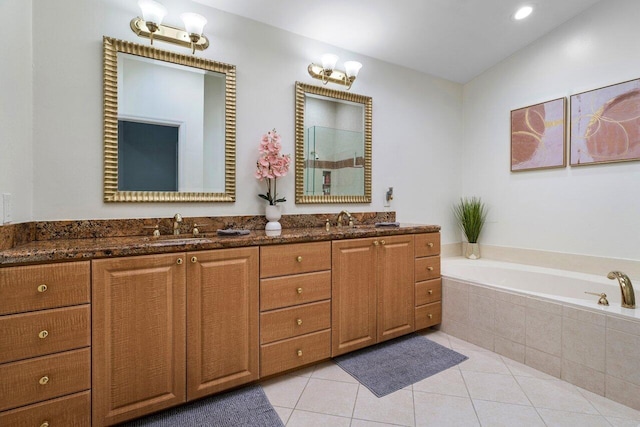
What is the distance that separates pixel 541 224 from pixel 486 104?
1363 millimetres

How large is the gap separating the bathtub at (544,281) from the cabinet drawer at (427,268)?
0.13m

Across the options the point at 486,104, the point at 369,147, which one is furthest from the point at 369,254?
the point at 486,104

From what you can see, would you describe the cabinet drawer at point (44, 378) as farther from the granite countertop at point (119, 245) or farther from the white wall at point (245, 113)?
the white wall at point (245, 113)

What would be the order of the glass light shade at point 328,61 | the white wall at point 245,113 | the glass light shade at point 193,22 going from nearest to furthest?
the white wall at point 245,113 → the glass light shade at point 193,22 → the glass light shade at point 328,61

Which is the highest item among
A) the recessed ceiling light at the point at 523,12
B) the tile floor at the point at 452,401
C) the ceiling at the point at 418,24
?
the recessed ceiling light at the point at 523,12

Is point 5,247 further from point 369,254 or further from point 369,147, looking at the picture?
point 369,147

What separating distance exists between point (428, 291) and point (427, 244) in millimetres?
389

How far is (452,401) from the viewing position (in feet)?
5.49

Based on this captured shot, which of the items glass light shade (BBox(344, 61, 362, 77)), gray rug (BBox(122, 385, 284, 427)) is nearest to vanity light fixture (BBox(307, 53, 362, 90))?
glass light shade (BBox(344, 61, 362, 77))

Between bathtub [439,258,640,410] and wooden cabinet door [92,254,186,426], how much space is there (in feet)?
6.72

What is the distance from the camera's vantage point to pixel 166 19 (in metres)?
1.93

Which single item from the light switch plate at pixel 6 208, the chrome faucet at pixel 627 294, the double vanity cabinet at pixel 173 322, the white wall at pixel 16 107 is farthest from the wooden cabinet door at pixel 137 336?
the chrome faucet at pixel 627 294

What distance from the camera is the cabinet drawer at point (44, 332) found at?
45.9 inches

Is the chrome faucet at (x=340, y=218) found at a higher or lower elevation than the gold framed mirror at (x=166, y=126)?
lower
